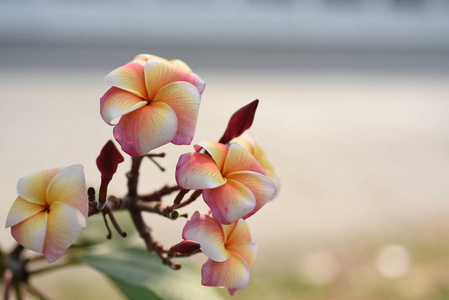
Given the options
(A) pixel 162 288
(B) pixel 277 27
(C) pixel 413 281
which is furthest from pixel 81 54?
(A) pixel 162 288

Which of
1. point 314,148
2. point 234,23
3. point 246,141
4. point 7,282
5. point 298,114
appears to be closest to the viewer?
point 246,141

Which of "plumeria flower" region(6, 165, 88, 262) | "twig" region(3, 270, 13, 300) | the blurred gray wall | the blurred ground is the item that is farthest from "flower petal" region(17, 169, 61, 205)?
the blurred gray wall

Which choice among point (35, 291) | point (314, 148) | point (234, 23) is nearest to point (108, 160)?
point (35, 291)

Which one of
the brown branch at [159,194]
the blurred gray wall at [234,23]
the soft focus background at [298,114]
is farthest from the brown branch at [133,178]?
the blurred gray wall at [234,23]

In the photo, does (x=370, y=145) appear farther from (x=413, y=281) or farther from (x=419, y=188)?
(x=413, y=281)

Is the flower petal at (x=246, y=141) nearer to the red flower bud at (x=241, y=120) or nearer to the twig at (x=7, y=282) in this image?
the red flower bud at (x=241, y=120)

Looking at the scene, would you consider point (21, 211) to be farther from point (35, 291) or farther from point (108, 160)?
point (35, 291)
